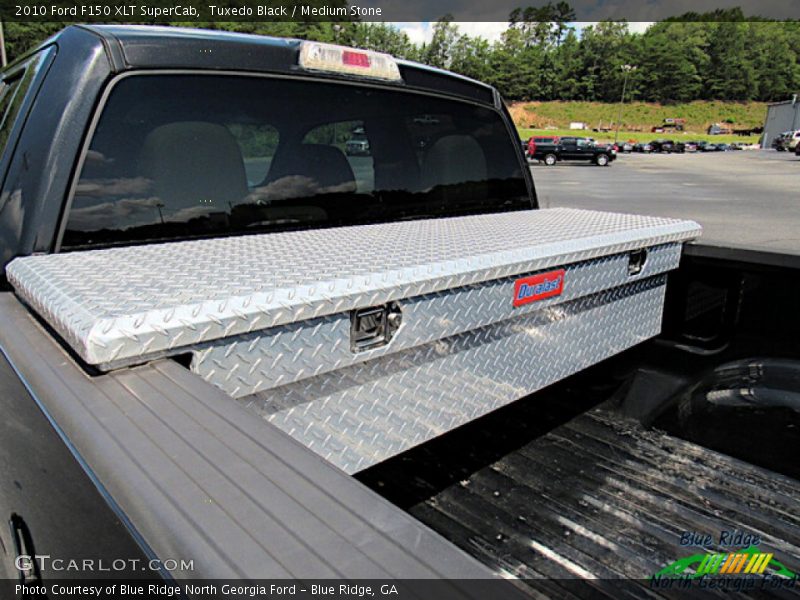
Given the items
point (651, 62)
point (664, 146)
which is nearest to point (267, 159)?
point (664, 146)

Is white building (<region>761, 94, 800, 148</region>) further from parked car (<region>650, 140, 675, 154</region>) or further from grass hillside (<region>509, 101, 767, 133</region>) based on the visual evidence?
grass hillside (<region>509, 101, 767, 133</region>)

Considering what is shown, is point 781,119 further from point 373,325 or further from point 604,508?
point 373,325

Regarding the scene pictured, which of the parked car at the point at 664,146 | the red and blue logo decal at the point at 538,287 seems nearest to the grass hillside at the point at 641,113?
the parked car at the point at 664,146

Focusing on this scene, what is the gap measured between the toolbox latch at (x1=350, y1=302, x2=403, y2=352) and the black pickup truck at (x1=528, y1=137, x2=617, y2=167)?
1628 inches

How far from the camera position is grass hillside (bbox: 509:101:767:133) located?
10928 cm

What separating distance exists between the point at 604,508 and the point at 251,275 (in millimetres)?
1561

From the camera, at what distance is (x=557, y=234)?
7.36 feet

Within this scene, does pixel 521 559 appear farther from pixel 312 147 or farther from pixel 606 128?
pixel 606 128

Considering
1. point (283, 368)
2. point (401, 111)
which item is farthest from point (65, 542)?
point (401, 111)

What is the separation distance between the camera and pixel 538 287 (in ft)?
6.44

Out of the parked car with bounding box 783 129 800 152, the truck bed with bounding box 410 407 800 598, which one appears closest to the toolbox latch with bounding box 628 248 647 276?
the truck bed with bounding box 410 407 800 598

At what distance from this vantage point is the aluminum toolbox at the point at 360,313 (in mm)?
1223

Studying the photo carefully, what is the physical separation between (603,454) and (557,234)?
989 mm

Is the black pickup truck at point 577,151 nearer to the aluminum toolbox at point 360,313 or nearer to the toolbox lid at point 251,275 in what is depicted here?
the aluminum toolbox at point 360,313
